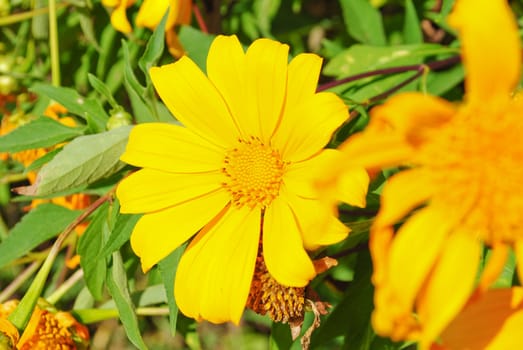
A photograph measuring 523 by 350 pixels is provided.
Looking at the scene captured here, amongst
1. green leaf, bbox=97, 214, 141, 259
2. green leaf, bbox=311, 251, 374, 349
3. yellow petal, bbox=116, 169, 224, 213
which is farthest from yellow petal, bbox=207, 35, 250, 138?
green leaf, bbox=311, 251, 374, 349

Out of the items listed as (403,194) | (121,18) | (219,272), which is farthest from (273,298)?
(121,18)

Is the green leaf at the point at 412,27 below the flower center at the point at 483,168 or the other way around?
below

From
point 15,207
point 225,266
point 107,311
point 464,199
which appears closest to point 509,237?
point 464,199

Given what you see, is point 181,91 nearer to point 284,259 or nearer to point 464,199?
point 284,259

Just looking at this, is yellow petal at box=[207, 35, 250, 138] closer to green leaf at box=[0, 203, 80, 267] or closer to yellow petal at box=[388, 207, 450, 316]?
yellow petal at box=[388, 207, 450, 316]

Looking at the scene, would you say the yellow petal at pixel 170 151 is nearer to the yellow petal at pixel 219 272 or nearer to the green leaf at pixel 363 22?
the yellow petal at pixel 219 272

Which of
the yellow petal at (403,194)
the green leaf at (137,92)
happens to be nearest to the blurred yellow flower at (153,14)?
the green leaf at (137,92)
